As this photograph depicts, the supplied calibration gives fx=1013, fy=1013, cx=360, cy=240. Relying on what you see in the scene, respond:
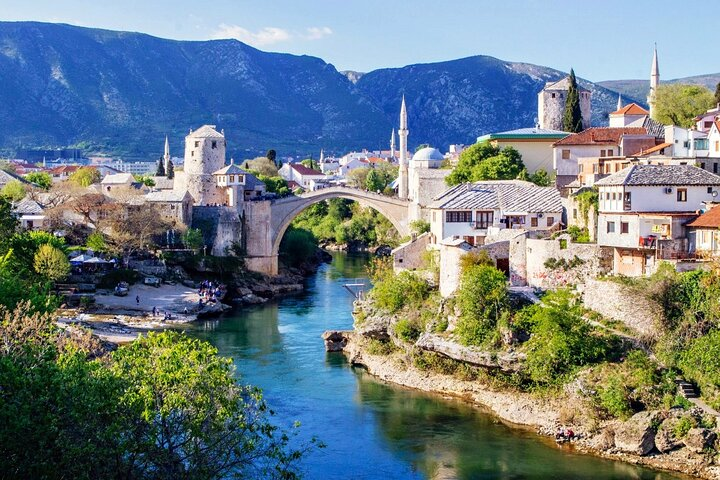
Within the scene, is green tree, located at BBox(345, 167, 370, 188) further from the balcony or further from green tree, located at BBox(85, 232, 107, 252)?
the balcony

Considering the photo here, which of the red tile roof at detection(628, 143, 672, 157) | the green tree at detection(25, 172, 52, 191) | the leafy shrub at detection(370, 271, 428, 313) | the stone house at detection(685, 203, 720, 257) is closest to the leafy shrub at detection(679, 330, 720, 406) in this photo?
the stone house at detection(685, 203, 720, 257)

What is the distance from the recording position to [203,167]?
236ft

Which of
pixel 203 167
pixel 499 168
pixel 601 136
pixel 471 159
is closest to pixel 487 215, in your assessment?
pixel 499 168

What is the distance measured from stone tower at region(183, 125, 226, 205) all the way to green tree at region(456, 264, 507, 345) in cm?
3651

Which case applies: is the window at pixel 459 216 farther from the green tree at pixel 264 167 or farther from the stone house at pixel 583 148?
the green tree at pixel 264 167

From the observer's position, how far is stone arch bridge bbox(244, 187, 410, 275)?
230ft

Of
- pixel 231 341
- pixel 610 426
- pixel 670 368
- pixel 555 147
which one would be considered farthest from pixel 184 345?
pixel 555 147

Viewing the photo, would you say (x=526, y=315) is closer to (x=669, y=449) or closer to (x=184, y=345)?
(x=669, y=449)

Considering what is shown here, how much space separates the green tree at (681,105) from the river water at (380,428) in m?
25.5

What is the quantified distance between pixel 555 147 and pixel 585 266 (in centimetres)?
1715

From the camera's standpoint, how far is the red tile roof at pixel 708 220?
35366 mm

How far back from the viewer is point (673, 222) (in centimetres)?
3688

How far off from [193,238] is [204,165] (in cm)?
794

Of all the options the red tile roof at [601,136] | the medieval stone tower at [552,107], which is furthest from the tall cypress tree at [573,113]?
the red tile roof at [601,136]
